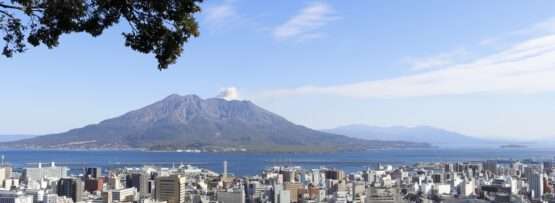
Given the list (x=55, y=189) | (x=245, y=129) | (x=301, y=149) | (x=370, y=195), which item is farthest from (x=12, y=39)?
(x=245, y=129)

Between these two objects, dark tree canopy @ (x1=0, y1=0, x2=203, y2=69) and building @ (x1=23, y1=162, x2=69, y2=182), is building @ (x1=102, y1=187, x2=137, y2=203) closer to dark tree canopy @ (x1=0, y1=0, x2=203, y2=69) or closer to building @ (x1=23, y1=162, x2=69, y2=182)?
building @ (x1=23, y1=162, x2=69, y2=182)

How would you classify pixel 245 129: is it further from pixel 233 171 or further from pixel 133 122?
pixel 233 171

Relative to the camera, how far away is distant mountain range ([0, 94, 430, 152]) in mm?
119562

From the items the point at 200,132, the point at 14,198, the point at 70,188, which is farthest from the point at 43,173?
the point at 200,132

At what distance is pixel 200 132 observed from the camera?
131875 mm

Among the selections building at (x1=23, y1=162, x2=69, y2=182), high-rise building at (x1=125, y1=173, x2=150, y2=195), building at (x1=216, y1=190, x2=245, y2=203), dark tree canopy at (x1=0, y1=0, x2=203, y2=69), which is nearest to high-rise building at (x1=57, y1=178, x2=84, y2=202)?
high-rise building at (x1=125, y1=173, x2=150, y2=195)

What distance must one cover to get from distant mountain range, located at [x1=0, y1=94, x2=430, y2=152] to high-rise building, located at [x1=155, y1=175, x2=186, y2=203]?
235ft

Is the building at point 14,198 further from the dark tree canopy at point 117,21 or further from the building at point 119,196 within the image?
the dark tree canopy at point 117,21

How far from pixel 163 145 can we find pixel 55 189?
7993 centimetres

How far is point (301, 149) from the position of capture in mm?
111250

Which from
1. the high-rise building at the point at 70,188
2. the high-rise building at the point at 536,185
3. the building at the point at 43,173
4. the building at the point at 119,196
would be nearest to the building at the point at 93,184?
the high-rise building at the point at 70,188

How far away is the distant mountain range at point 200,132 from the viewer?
120 m

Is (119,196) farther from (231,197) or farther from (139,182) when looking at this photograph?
(139,182)

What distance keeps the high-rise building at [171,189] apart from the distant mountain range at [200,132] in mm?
71619
